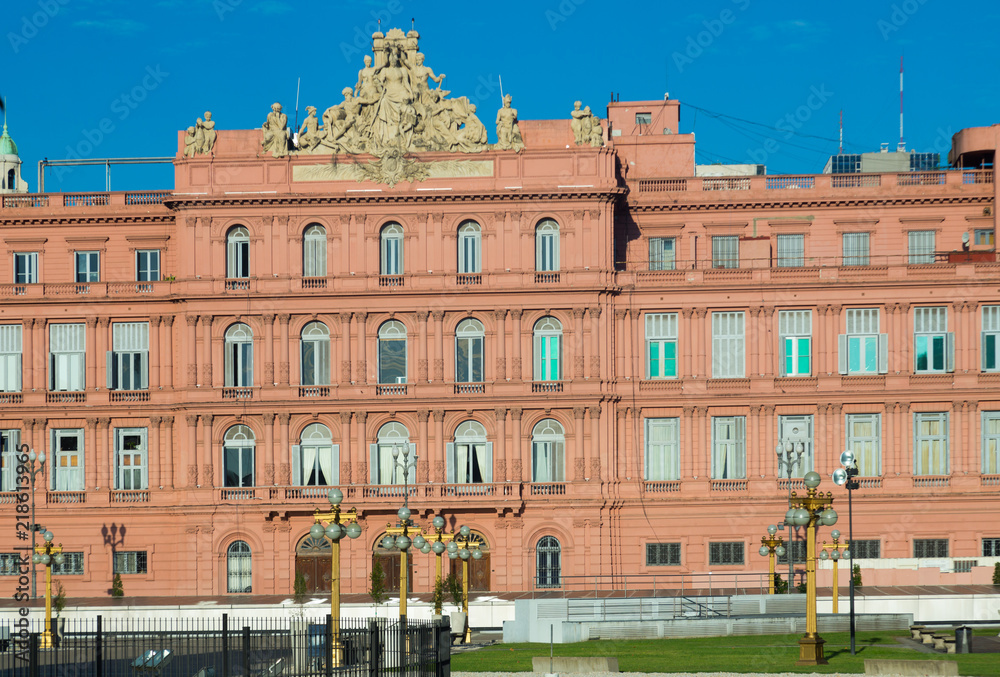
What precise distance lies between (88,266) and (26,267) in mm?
3153

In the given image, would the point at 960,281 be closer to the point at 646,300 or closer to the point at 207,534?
the point at 646,300

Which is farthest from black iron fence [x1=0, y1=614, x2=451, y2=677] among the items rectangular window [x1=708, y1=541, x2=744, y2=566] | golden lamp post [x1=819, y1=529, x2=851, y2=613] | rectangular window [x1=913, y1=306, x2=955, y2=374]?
rectangular window [x1=913, y1=306, x2=955, y2=374]

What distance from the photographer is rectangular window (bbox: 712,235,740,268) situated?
3066 inches

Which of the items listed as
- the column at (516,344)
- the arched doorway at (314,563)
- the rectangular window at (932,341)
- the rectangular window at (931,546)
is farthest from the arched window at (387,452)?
the rectangular window at (932,341)

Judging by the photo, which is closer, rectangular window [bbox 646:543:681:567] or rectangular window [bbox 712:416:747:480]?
rectangular window [bbox 646:543:681:567]

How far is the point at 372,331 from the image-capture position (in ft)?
244

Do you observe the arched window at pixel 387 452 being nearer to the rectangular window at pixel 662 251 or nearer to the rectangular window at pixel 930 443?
the rectangular window at pixel 662 251

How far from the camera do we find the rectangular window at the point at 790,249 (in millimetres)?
77375

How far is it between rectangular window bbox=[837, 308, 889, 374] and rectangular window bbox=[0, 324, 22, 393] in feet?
130

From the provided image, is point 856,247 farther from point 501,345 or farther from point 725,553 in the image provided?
point 501,345

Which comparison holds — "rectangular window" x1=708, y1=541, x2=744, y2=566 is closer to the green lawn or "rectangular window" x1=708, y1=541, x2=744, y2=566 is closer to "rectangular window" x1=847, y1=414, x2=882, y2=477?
"rectangular window" x1=847, y1=414, x2=882, y2=477

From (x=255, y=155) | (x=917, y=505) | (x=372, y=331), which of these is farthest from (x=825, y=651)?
(x=255, y=155)

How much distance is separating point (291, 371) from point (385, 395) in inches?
182

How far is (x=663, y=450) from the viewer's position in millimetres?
74625
